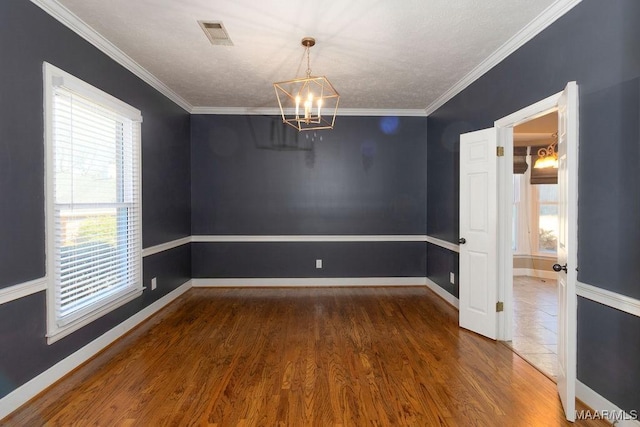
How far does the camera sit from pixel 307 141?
5.45m

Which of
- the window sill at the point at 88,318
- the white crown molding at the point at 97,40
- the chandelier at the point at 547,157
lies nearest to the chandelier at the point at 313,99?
the white crown molding at the point at 97,40

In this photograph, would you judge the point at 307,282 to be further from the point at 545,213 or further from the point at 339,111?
the point at 545,213

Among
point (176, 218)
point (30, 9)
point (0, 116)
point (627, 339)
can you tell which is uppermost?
point (30, 9)

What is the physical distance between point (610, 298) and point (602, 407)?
0.69 m

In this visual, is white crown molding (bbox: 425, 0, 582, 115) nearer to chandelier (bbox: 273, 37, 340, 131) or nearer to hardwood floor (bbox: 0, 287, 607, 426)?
chandelier (bbox: 273, 37, 340, 131)

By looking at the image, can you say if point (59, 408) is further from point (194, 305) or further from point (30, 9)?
point (30, 9)

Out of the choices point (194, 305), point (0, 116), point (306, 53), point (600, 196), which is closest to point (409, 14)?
point (306, 53)

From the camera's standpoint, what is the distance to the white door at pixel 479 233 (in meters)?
3.40

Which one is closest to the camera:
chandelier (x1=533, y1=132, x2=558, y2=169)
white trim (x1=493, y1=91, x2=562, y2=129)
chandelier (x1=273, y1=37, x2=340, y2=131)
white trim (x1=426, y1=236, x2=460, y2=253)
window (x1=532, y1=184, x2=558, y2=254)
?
white trim (x1=493, y1=91, x2=562, y2=129)

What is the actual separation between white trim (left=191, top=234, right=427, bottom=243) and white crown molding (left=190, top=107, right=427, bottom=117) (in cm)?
190

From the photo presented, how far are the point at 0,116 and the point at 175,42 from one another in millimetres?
1549

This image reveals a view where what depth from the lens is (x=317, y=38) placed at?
9.98ft

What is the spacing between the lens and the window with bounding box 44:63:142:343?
256 centimetres

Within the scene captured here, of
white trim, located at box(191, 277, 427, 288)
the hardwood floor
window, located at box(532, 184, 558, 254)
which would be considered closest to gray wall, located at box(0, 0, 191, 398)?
the hardwood floor
